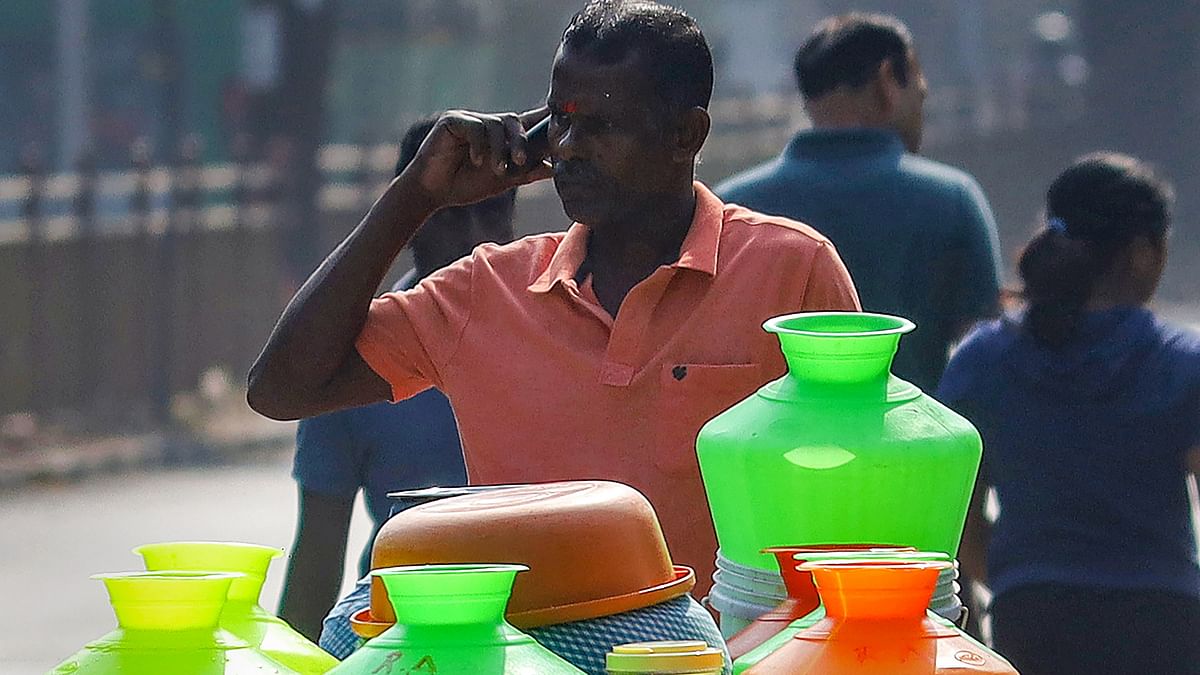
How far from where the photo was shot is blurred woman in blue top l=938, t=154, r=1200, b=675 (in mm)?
4137

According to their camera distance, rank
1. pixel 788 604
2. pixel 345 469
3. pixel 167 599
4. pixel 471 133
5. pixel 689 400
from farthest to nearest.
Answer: pixel 345 469
pixel 471 133
pixel 689 400
pixel 788 604
pixel 167 599

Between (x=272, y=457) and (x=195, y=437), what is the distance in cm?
71

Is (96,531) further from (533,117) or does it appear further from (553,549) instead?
(553,549)

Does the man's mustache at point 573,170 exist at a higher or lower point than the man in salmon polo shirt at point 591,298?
higher

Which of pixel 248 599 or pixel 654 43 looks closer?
pixel 248 599

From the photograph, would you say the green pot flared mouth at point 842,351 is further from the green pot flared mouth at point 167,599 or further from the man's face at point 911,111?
the man's face at point 911,111

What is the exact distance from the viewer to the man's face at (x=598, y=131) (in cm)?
288

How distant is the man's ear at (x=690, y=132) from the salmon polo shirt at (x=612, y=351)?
8cm

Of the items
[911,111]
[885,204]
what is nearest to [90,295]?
[911,111]

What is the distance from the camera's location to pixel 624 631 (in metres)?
2.04

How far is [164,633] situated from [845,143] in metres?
3.35

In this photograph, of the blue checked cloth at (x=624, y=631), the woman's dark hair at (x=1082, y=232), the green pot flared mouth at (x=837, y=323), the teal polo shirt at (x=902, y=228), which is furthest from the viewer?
the teal polo shirt at (x=902, y=228)

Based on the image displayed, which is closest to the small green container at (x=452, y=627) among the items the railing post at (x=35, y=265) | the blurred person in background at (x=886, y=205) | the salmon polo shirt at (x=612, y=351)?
the salmon polo shirt at (x=612, y=351)

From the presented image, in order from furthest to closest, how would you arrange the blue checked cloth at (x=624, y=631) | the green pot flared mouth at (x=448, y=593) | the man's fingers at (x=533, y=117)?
1. the man's fingers at (x=533, y=117)
2. the blue checked cloth at (x=624, y=631)
3. the green pot flared mouth at (x=448, y=593)
